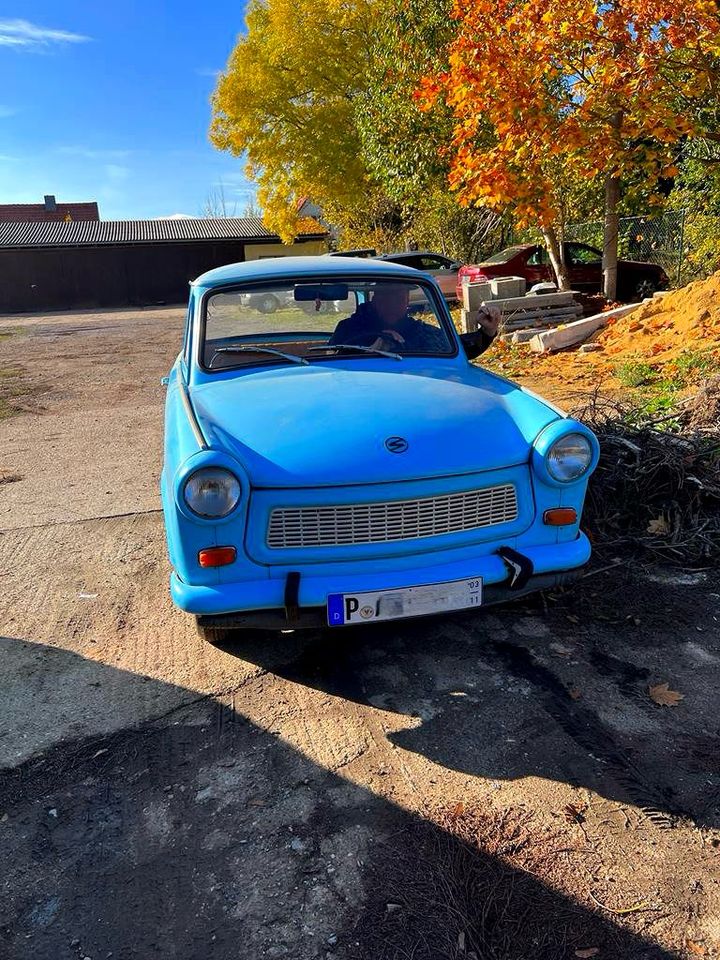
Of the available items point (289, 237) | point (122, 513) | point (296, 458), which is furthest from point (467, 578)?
point (289, 237)

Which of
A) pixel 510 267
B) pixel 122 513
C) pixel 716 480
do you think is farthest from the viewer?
pixel 510 267

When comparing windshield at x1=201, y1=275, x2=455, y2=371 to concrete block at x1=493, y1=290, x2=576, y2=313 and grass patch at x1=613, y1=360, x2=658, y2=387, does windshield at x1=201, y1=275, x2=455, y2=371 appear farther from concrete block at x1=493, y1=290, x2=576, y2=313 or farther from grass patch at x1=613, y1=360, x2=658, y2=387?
concrete block at x1=493, y1=290, x2=576, y2=313

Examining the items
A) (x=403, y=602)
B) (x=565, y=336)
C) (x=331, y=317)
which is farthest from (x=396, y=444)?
(x=565, y=336)

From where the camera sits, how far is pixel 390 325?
13.5 feet

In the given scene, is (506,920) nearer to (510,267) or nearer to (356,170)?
(510,267)

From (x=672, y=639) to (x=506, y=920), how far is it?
173 cm

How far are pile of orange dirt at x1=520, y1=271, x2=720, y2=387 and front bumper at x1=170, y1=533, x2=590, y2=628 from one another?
531 cm

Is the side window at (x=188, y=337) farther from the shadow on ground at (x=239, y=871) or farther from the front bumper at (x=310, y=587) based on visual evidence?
the shadow on ground at (x=239, y=871)

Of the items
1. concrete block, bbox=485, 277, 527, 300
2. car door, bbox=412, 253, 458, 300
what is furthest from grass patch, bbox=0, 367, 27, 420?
car door, bbox=412, 253, 458, 300

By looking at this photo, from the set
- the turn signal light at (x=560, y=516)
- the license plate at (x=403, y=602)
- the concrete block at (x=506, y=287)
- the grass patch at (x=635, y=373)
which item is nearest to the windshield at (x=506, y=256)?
the concrete block at (x=506, y=287)

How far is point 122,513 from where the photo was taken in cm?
494

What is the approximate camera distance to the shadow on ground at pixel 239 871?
1833mm

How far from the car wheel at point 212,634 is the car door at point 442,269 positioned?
14409mm

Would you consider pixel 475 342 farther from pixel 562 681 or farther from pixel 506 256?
pixel 506 256
